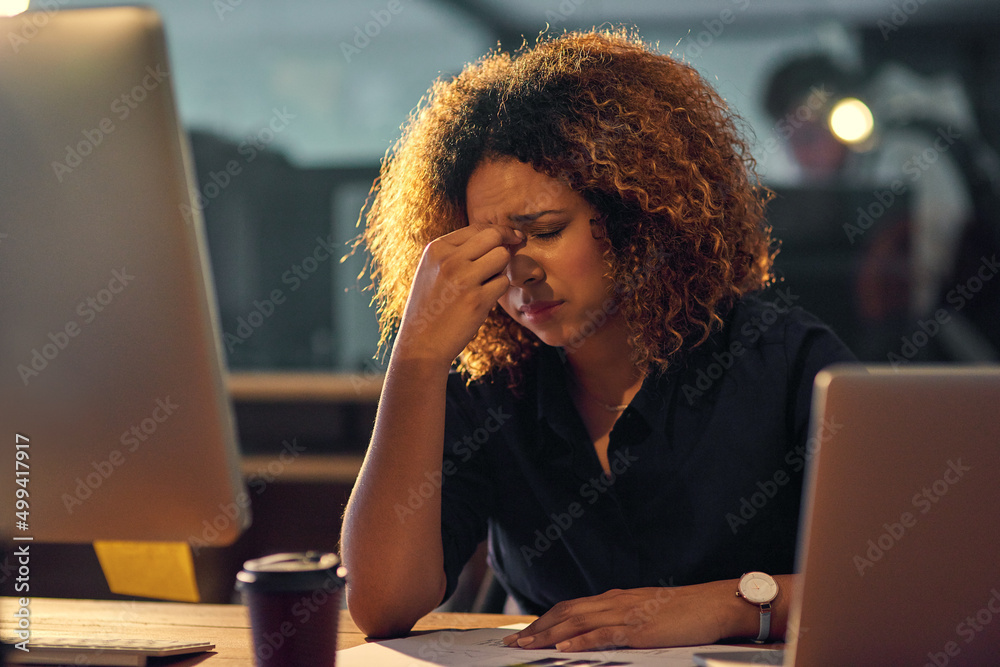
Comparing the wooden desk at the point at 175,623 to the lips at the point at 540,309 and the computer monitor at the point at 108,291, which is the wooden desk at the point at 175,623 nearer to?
the computer monitor at the point at 108,291

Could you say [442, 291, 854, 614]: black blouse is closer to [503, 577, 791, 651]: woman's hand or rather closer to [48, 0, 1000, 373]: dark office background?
[503, 577, 791, 651]: woman's hand

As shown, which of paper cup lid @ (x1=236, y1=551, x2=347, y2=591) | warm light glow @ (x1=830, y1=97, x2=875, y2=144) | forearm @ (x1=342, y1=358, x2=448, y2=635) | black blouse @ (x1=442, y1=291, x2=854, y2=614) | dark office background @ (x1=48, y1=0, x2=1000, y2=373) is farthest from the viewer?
dark office background @ (x1=48, y1=0, x2=1000, y2=373)

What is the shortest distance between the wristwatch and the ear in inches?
20.0

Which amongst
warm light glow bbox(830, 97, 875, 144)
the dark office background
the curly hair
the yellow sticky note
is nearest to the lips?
the curly hair

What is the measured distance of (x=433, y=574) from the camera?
108 centimetres

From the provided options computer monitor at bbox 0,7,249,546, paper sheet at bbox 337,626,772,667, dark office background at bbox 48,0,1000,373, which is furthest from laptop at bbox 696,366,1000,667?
dark office background at bbox 48,0,1000,373

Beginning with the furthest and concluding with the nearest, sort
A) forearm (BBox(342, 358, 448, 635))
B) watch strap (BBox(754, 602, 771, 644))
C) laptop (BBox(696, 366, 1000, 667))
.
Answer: forearm (BBox(342, 358, 448, 635)), watch strap (BBox(754, 602, 771, 644)), laptop (BBox(696, 366, 1000, 667))

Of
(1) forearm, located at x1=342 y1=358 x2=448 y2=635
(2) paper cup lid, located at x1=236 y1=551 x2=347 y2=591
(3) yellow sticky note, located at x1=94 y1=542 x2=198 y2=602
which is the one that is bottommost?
(2) paper cup lid, located at x1=236 y1=551 x2=347 y2=591

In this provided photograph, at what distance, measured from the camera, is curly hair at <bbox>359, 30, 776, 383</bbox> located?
120 cm

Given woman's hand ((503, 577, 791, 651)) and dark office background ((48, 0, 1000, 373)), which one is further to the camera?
dark office background ((48, 0, 1000, 373))

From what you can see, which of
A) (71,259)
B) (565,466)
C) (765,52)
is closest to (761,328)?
(565,466)

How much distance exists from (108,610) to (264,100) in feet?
14.0

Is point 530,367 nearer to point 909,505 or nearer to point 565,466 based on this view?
point 565,466

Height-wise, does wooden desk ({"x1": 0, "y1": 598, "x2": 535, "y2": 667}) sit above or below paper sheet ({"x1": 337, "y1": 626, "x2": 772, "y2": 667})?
above
